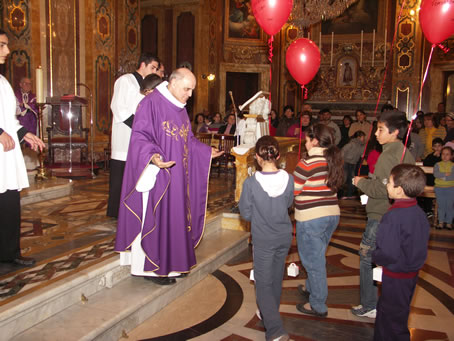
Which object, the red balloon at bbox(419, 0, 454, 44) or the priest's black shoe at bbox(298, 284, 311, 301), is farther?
the red balloon at bbox(419, 0, 454, 44)

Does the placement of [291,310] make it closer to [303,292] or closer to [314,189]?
[303,292]

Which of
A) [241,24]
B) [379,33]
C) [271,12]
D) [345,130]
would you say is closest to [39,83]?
[271,12]

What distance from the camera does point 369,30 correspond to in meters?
15.1

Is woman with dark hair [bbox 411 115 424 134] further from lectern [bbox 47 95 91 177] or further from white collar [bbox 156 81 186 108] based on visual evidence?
lectern [bbox 47 95 91 177]

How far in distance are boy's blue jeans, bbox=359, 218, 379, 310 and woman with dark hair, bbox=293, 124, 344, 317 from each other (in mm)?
257

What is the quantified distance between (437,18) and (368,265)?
8.55 feet

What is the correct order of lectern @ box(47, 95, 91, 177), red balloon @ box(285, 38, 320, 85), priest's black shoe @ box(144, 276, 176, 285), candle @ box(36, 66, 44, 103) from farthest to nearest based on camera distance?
lectern @ box(47, 95, 91, 177) < red balloon @ box(285, 38, 320, 85) < candle @ box(36, 66, 44, 103) < priest's black shoe @ box(144, 276, 176, 285)

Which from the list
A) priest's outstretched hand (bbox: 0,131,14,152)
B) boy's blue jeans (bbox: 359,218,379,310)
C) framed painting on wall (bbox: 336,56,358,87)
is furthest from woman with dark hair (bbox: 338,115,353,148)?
priest's outstretched hand (bbox: 0,131,14,152)

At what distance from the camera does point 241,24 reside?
16.3 meters

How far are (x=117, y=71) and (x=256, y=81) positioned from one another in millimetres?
7456

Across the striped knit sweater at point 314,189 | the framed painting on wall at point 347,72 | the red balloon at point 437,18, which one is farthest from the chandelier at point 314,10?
the framed painting on wall at point 347,72

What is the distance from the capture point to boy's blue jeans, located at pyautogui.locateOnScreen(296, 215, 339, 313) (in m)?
3.31

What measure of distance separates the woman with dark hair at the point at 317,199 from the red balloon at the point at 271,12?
2.91 meters

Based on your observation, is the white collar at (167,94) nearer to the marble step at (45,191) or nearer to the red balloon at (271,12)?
the red balloon at (271,12)
